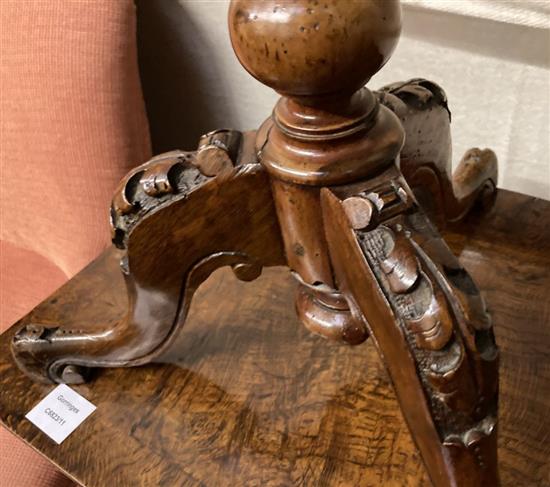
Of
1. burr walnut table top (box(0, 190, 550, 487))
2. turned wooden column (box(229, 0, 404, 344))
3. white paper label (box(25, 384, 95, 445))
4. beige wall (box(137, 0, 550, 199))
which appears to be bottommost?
white paper label (box(25, 384, 95, 445))

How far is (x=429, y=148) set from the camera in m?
0.62

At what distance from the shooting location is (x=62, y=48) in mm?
833

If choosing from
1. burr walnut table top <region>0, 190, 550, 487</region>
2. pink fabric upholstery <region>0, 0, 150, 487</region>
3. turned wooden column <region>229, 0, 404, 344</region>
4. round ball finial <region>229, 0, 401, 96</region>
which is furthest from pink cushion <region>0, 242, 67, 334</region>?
round ball finial <region>229, 0, 401, 96</region>

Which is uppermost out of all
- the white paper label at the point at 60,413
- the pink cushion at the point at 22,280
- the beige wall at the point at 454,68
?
the beige wall at the point at 454,68

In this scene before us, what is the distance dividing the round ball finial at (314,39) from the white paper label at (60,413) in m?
0.36

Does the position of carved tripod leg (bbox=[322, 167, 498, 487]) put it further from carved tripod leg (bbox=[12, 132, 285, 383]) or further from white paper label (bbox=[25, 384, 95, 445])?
white paper label (bbox=[25, 384, 95, 445])

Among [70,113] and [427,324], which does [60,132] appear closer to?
[70,113]

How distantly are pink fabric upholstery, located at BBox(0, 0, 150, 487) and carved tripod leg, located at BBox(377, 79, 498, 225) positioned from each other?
0.39m

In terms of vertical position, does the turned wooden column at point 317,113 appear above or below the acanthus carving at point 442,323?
above

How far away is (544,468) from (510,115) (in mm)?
467

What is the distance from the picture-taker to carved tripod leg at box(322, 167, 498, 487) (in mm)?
414

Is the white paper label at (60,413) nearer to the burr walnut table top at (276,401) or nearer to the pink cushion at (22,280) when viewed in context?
the burr walnut table top at (276,401)

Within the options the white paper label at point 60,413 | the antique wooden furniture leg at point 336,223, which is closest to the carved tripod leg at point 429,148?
the antique wooden furniture leg at point 336,223

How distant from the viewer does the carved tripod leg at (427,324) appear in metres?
0.41
